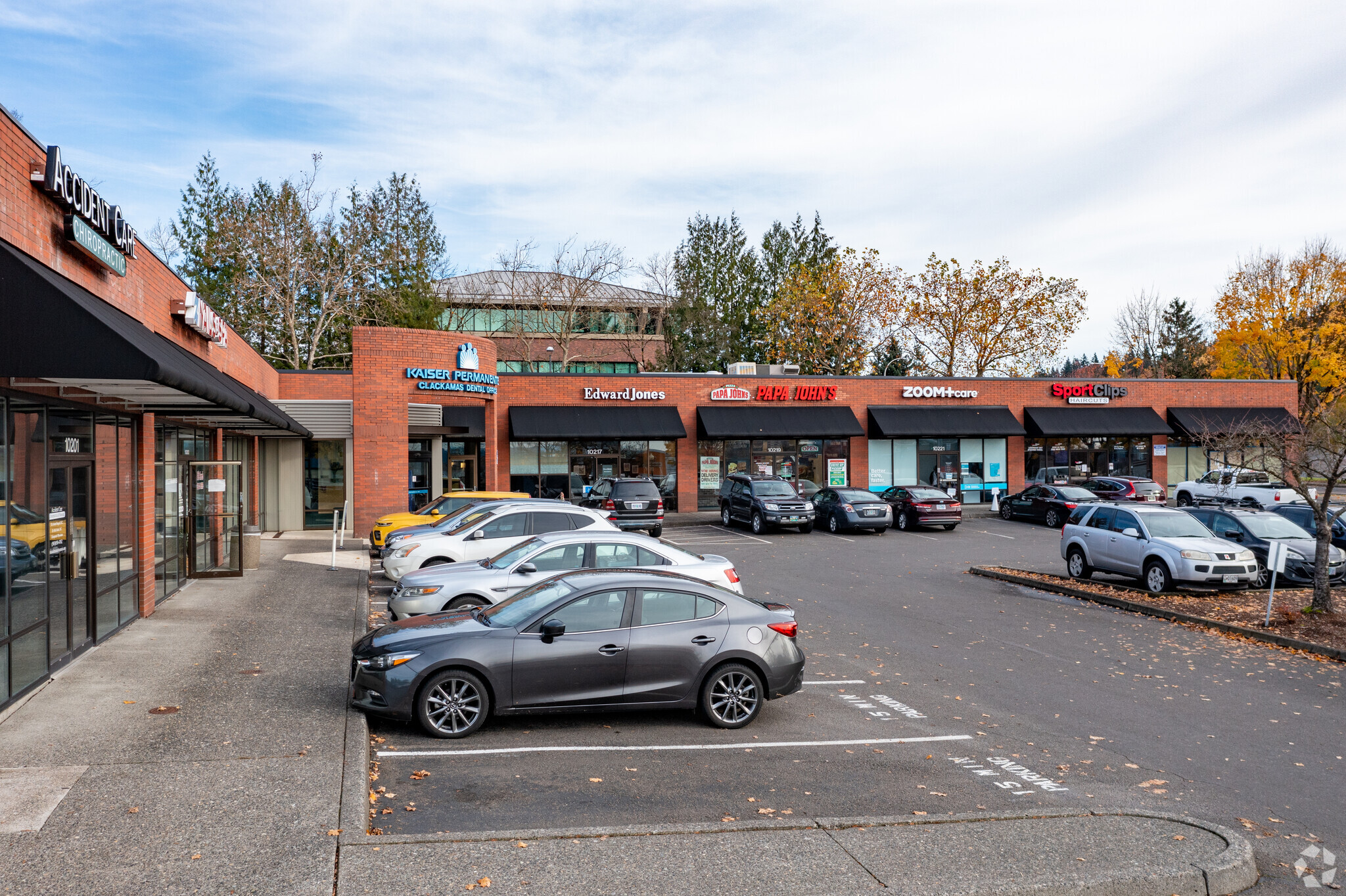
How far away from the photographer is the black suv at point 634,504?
85.1 feet

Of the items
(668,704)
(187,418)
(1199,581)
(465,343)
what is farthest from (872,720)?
(465,343)

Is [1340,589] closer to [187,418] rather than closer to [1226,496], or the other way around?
[1226,496]

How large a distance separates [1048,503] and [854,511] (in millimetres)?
7754

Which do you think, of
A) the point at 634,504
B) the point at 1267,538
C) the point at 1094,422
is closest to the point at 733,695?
the point at 1267,538

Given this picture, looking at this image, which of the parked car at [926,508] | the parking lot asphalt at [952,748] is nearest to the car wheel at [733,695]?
the parking lot asphalt at [952,748]

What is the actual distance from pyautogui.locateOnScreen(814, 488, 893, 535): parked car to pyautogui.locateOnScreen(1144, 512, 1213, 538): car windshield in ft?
39.3

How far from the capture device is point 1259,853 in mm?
6148

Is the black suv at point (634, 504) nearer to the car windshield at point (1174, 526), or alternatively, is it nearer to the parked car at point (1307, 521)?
the car windshield at point (1174, 526)

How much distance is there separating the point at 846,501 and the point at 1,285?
24976mm

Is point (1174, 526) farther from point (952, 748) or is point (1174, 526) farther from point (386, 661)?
point (386, 661)

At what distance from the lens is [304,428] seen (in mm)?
24469

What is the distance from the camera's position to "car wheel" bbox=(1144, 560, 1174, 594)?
16797 millimetres

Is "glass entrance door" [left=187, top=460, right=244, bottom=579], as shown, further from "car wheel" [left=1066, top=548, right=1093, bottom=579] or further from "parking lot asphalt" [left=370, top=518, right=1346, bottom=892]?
"car wheel" [left=1066, top=548, right=1093, bottom=579]

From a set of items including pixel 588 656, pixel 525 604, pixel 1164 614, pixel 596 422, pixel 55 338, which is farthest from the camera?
pixel 596 422
